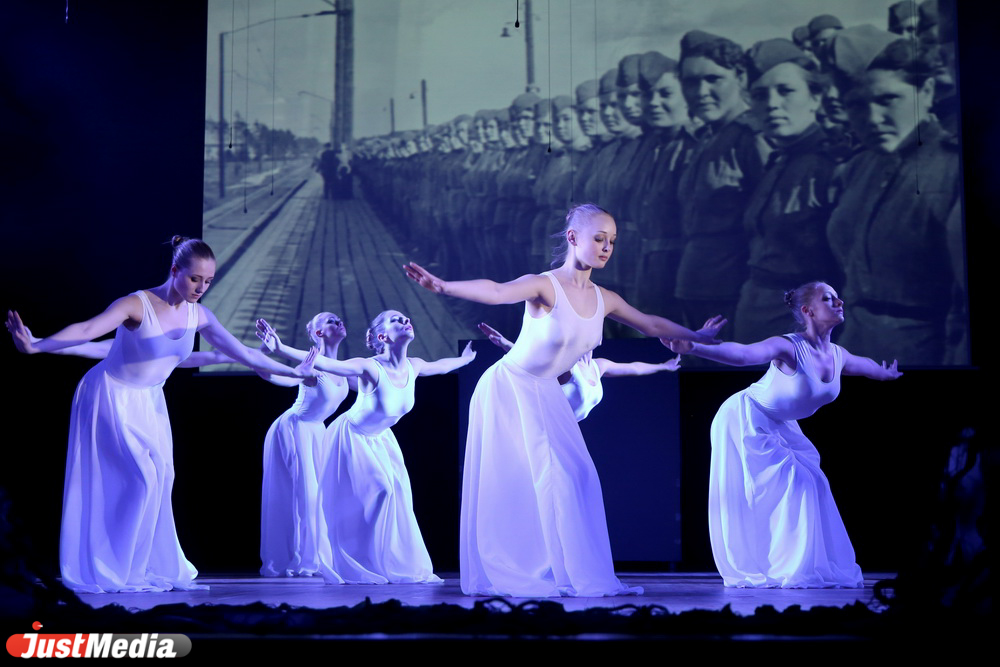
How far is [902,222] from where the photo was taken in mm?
7027

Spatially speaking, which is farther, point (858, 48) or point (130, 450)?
point (858, 48)

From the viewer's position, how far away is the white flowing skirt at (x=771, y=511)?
17.8 feet

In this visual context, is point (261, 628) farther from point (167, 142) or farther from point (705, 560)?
point (167, 142)

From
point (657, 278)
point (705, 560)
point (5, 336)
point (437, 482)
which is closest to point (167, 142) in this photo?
point (5, 336)

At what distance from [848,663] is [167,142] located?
612 centimetres

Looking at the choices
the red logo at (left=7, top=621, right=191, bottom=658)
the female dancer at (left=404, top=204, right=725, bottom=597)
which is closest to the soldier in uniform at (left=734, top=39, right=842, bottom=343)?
the female dancer at (left=404, top=204, right=725, bottom=597)

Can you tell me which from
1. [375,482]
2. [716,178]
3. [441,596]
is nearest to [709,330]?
[441,596]

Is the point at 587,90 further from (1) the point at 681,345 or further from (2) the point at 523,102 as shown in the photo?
(1) the point at 681,345

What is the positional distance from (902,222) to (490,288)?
3.89m

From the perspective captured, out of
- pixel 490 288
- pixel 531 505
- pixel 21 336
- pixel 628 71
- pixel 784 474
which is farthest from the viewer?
pixel 628 71

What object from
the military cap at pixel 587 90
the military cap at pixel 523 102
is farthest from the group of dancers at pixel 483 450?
the military cap at pixel 587 90

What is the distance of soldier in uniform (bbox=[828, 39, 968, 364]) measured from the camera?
6.93 meters

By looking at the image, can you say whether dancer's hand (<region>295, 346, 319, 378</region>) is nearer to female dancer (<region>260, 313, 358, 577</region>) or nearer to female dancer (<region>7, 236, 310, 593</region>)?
female dancer (<region>7, 236, 310, 593</region>)

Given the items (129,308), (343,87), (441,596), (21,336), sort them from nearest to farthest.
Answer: (441,596) → (21,336) → (129,308) → (343,87)
